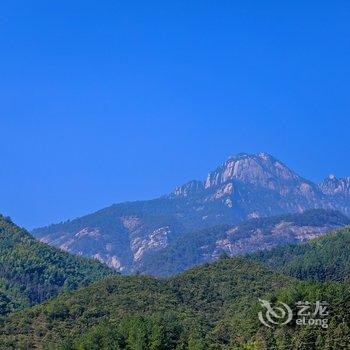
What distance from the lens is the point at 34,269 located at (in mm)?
171000

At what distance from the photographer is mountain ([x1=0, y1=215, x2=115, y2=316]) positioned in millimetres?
163375

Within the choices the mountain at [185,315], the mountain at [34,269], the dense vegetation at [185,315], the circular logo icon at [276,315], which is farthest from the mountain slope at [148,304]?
the mountain at [34,269]

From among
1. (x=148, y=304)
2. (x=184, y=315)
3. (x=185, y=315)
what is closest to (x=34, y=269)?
(x=148, y=304)

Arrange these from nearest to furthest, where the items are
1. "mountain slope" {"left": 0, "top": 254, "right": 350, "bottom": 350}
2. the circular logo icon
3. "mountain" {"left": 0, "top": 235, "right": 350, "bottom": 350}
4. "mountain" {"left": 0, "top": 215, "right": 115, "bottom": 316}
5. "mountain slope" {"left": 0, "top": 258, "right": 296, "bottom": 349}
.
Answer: the circular logo icon
"mountain" {"left": 0, "top": 235, "right": 350, "bottom": 350}
"mountain slope" {"left": 0, "top": 254, "right": 350, "bottom": 350}
"mountain slope" {"left": 0, "top": 258, "right": 296, "bottom": 349}
"mountain" {"left": 0, "top": 215, "right": 115, "bottom": 316}

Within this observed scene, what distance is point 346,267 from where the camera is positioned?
149 m

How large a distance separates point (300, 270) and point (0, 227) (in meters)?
69.8

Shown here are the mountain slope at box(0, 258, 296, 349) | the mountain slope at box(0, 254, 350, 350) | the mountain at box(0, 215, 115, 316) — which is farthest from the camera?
the mountain at box(0, 215, 115, 316)

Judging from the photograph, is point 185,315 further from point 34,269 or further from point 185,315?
point 34,269

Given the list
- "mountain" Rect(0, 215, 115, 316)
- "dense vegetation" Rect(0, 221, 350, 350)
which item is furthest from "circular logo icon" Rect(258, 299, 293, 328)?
"mountain" Rect(0, 215, 115, 316)

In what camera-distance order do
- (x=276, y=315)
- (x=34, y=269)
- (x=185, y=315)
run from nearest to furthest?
(x=276, y=315), (x=185, y=315), (x=34, y=269)

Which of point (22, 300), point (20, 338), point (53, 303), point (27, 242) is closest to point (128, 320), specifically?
point (20, 338)

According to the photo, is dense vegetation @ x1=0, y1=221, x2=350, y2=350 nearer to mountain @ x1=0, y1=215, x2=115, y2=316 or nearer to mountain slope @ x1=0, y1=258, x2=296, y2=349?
mountain slope @ x1=0, y1=258, x2=296, y2=349

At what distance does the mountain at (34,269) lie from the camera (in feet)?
536

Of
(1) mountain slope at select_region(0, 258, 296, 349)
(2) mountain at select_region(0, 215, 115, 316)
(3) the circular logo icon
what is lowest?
(3) the circular logo icon
